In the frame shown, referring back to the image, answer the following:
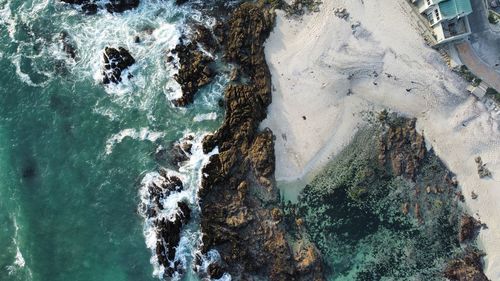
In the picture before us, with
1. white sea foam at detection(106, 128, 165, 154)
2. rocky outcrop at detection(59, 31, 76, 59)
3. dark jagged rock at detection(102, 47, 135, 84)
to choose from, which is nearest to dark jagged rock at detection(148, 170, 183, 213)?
white sea foam at detection(106, 128, 165, 154)

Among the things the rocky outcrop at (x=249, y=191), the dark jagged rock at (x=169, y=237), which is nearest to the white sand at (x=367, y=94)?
the rocky outcrop at (x=249, y=191)

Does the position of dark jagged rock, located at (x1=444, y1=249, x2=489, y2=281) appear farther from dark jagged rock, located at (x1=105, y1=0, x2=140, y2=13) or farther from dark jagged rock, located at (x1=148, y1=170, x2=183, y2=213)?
dark jagged rock, located at (x1=105, y1=0, x2=140, y2=13)

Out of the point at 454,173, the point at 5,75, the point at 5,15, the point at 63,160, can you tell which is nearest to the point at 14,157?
the point at 63,160

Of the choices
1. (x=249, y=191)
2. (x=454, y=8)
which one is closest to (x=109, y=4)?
(x=249, y=191)

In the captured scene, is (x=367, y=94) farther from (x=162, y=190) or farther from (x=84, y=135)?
(x=84, y=135)

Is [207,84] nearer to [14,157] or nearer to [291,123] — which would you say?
[291,123]

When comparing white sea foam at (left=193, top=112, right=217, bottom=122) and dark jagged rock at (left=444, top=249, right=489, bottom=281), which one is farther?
white sea foam at (left=193, top=112, right=217, bottom=122)

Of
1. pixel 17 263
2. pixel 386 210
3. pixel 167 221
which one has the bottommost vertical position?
pixel 17 263

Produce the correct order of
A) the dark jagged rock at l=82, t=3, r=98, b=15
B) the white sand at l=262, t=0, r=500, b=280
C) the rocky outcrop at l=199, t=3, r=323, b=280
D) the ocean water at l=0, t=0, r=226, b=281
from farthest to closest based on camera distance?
the dark jagged rock at l=82, t=3, r=98, b=15 < the white sand at l=262, t=0, r=500, b=280 < the rocky outcrop at l=199, t=3, r=323, b=280 < the ocean water at l=0, t=0, r=226, b=281
